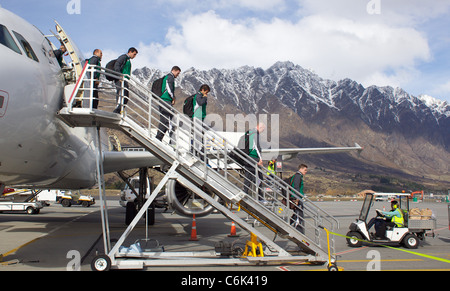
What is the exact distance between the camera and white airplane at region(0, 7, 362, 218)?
653 cm

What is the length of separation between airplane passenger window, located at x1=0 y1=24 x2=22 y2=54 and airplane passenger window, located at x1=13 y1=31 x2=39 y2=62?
0.70 ft

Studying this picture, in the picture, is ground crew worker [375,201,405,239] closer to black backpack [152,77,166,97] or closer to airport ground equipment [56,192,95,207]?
black backpack [152,77,166,97]

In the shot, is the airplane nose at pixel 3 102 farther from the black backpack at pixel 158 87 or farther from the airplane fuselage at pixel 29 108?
the black backpack at pixel 158 87

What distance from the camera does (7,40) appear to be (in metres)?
6.96

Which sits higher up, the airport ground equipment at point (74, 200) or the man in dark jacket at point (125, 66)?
the man in dark jacket at point (125, 66)

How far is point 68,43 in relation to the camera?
9.14m

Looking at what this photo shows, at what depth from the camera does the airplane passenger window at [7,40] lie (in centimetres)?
686

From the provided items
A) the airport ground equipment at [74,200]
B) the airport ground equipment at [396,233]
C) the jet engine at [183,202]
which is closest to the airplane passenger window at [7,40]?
the jet engine at [183,202]

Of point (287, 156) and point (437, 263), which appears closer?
point (437, 263)

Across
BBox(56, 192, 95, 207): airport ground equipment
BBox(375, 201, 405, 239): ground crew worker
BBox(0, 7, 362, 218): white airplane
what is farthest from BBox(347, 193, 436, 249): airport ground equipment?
BBox(56, 192, 95, 207): airport ground equipment

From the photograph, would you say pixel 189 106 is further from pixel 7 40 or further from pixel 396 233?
pixel 396 233
